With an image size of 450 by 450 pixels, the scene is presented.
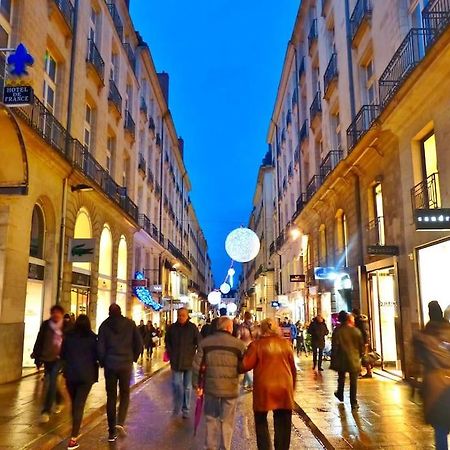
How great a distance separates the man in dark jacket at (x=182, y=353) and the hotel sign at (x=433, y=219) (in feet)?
15.7

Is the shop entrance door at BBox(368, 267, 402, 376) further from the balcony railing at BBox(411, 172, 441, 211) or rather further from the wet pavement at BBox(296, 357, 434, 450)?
the balcony railing at BBox(411, 172, 441, 211)

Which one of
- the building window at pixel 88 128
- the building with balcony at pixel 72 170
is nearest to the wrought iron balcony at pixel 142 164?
the building with balcony at pixel 72 170

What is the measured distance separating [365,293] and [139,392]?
817 centimetres

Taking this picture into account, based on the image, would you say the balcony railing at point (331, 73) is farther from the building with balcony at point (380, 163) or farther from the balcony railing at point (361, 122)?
the balcony railing at point (361, 122)

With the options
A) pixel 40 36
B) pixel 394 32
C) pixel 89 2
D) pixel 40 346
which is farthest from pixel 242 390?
pixel 89 2

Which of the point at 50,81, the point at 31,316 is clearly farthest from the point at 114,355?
the point at 50,81

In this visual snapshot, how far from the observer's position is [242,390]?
511 inches

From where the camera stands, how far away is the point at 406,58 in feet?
43.3

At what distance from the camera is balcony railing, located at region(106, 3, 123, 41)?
24.4m

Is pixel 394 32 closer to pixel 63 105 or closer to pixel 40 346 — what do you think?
pixel 63 105

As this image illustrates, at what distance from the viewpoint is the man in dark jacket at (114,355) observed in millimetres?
7293

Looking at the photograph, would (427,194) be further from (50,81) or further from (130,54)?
(130,54)

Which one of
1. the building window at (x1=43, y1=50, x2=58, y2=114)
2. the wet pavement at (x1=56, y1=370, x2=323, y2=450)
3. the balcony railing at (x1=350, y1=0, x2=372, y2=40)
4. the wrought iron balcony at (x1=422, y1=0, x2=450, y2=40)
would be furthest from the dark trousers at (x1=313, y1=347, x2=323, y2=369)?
the building window at (x1=43, y1=50, x2=58, y2=114)

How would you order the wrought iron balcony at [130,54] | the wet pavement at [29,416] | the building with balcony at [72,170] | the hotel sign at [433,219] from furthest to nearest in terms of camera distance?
1. the wrought iron balcony at [130,54]
2. the building with balcony at [72,170]
3. the hotel sign at [433,219]
4. the wet pavement at [29,416]
